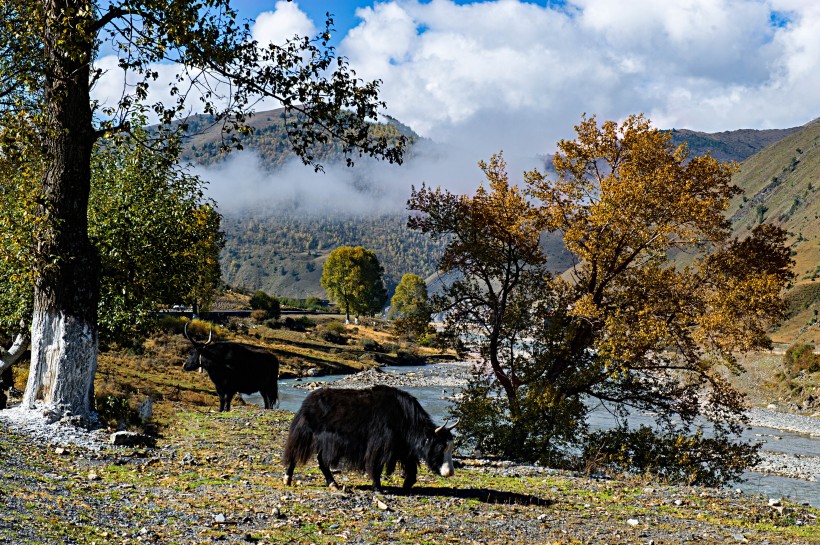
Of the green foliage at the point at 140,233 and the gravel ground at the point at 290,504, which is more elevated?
the green foliage at the point at 140,233

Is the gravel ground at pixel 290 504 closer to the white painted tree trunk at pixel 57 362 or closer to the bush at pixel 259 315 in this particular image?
the white painted tree trunk at pixel 57 362

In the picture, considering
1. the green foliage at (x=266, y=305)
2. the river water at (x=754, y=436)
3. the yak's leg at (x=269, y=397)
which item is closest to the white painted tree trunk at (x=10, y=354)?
the yak's leg at (x=269, y=397)

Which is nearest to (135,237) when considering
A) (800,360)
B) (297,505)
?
(297,505)

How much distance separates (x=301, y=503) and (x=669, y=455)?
16.0m

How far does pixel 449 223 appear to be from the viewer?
80.6 feet

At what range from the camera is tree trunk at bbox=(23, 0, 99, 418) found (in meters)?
15.5

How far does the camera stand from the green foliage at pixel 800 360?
65625 mm

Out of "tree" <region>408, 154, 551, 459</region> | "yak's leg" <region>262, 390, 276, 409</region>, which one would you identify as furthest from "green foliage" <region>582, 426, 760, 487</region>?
"yak's leg" <region>262, 390, 276, 409</region>

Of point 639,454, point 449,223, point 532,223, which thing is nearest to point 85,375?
point 449,223

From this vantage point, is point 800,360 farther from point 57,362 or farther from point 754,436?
point 57,362

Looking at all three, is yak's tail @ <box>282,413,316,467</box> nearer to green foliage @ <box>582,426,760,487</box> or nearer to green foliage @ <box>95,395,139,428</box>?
green foliage @ <box>95,395,139,428</box>

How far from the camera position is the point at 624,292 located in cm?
2228

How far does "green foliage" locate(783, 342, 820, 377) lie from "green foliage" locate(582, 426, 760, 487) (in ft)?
164

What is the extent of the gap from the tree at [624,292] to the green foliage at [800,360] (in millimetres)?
49690
